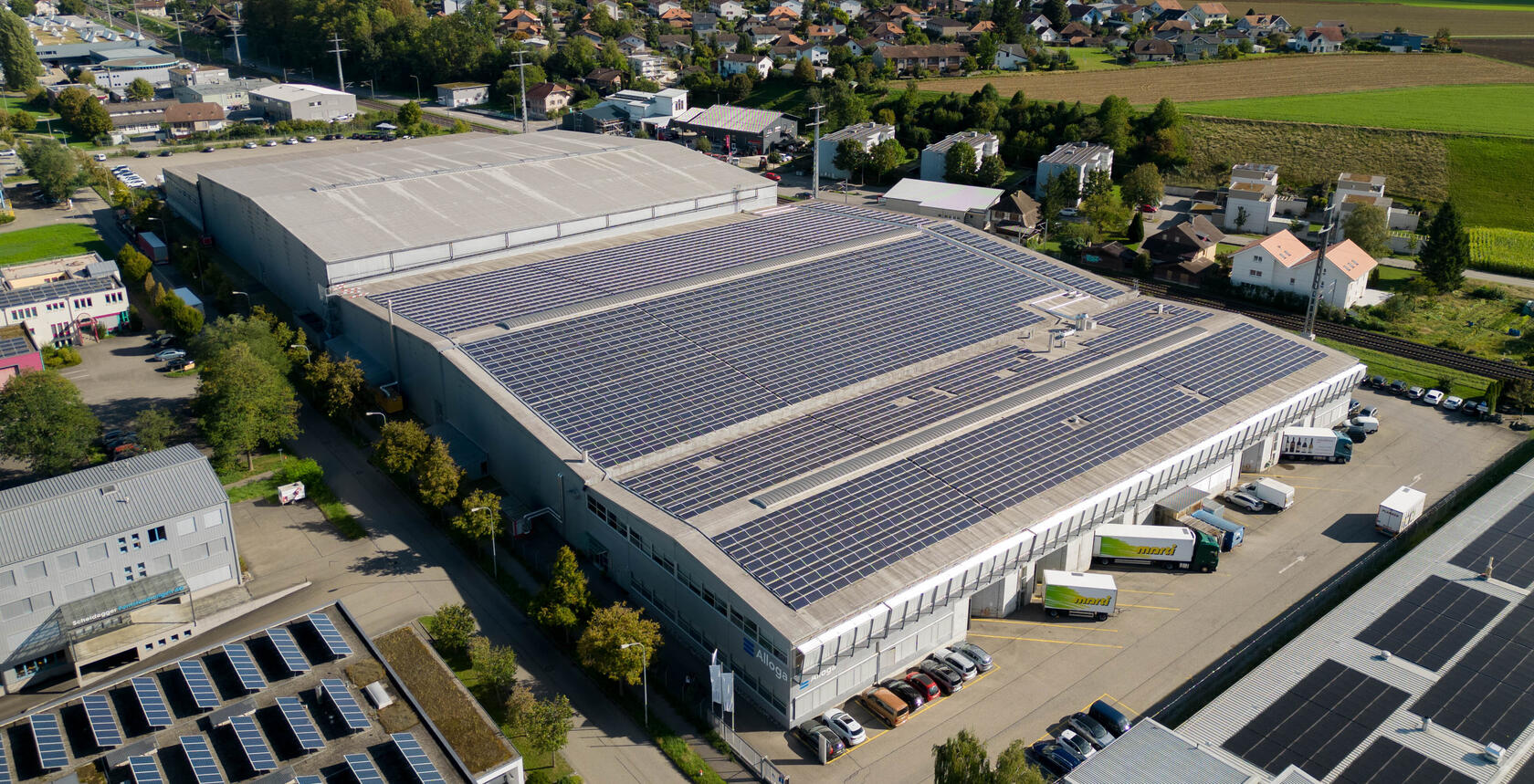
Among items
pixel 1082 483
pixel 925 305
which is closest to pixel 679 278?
pixel 925 305

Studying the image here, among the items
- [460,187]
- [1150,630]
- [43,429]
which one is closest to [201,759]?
[43,429]

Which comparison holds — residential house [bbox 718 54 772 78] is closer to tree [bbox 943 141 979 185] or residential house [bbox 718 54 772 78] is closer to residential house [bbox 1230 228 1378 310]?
tree [bbox 943 141 979 185]

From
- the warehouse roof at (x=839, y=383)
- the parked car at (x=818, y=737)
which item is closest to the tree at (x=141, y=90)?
the warehouse roof at (x=839, y=383)

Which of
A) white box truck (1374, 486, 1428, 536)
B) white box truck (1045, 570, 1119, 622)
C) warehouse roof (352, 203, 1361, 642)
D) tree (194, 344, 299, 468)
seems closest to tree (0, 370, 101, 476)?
tree (194, 344, 299, 468)

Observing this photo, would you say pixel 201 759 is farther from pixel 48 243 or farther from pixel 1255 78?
pixel 1255 78

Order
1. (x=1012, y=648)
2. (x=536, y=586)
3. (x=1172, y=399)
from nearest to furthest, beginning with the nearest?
(x=1012, y=648), (x=536, y=586), (x=1172, y=399)

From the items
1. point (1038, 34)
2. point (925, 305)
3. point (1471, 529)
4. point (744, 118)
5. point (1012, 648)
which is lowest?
point (1012, 648)

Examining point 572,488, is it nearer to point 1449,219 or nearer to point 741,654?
point 741,654
